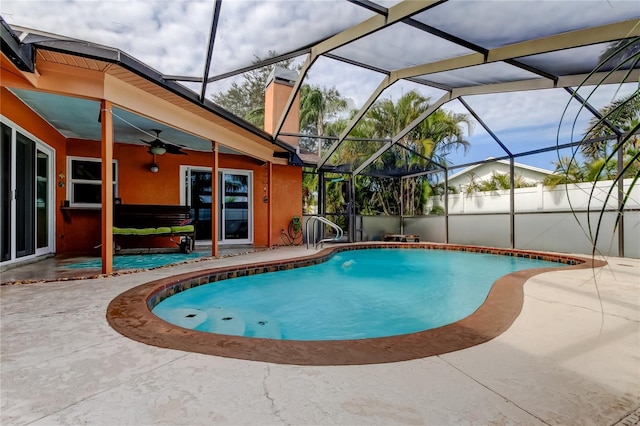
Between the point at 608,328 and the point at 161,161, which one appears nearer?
the point at 608,328

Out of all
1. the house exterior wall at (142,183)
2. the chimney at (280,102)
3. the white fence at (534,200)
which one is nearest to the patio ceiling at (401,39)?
the house exterior wall at (142,183)

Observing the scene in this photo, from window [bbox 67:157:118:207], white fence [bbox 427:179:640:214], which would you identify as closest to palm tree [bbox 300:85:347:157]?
white fence [bbox 427:179:640:214]

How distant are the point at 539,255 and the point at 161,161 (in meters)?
9.74

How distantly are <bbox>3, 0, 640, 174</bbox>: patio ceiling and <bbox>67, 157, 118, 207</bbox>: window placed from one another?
2277 millimetres

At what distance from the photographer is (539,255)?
7918mm

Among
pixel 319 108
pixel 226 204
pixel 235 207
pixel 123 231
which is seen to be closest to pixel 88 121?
pixel 123 231

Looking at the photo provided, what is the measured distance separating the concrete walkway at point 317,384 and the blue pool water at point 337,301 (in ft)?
4.54

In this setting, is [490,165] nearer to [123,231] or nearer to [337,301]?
[337,301]

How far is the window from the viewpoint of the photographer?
7859 millimetres

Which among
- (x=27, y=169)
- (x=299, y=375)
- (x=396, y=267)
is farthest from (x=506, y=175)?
(x=27, y=169)

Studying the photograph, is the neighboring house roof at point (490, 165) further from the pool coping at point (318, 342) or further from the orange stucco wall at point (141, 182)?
the pool coping at point (318, 342)

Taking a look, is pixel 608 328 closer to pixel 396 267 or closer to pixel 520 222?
pixel 396 267

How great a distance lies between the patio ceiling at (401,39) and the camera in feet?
13.8

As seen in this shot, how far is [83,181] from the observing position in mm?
7957
